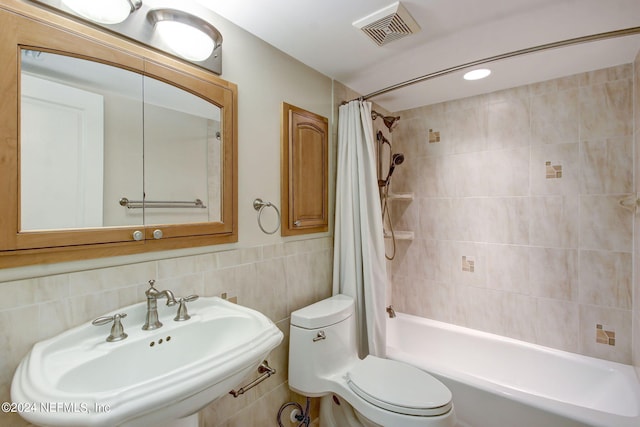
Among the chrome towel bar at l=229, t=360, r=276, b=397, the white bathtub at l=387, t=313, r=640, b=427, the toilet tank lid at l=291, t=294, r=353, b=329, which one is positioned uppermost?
the toilet tank lid at l=291, t=294, r=353, b=329

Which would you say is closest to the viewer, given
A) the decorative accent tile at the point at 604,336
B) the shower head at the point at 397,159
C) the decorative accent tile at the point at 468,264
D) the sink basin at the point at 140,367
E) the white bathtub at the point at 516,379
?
the sink basin at the point at 140,367

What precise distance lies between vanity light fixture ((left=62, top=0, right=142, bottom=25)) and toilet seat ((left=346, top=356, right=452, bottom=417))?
1.83 metres

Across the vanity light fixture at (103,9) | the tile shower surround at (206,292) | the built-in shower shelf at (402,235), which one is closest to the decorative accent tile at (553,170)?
the built-in shower shelf at (402,235)

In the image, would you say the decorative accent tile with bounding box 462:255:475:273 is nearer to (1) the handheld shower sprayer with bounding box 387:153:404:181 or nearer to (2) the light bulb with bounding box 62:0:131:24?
(1) the handheld shower sprayer with bounding box 387:153:404:181

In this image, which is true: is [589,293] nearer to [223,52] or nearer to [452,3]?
[452,3]

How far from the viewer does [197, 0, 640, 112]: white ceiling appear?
4.29 ft

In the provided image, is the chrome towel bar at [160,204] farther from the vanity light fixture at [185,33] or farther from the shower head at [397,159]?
the shower head at [397,159]

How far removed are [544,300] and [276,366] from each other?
6.31 feet

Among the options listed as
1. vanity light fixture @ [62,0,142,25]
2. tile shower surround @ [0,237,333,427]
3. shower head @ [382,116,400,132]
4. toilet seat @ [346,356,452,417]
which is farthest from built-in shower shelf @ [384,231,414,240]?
vanity light fixture @ [62,0,142,25]

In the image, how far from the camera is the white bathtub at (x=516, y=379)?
1432mm

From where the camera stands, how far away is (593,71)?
191 centimetres

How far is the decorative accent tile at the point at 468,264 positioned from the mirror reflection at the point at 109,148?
2.02 m

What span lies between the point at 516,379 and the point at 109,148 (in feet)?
9.14

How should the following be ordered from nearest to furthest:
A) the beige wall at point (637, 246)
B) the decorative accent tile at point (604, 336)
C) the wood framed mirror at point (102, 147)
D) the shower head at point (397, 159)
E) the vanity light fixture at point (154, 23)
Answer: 1. the wood framed mirror at point (102, 147)
2. the vanity light fixture at point (154, 23)
3. the beige wall at point (637, 246)
4. the decorative accent tile at point (604, 336)
5. the shower head at point (397, 159)
